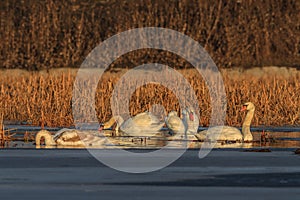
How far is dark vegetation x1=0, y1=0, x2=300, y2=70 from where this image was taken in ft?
172

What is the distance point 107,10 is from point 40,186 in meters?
48.7

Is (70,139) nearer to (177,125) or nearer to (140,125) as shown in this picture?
(140,125)

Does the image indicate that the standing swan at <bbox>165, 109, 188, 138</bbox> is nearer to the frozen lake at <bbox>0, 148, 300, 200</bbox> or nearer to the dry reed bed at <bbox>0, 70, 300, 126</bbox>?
the dry reed bed at <bbox>0, 70, 300, 126</bbox>

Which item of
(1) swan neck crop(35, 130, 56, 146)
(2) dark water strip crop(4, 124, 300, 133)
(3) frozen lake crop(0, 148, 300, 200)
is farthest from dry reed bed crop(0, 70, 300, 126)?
(3) frozen lake crop(0, 148, 300, 200)

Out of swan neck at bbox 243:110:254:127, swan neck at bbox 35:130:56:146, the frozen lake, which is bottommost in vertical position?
the frozen lake

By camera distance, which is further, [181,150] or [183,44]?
[183,44]

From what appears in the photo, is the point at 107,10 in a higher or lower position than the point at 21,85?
higher

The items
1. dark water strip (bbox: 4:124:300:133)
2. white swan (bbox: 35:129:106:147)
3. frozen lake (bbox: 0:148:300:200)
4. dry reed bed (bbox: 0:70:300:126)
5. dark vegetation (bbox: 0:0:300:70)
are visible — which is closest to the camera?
frozen lake (bbox: 0:148:300:200)

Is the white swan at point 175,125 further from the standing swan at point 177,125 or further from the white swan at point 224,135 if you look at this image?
the white swan at point 224,135

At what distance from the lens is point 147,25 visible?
2188 inches

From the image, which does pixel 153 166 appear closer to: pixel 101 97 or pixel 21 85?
pixel 101 97

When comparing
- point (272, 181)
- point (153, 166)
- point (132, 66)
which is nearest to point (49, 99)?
point (153, 166)

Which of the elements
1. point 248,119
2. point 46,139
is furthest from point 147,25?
point 46,139

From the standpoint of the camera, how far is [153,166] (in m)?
13.2
